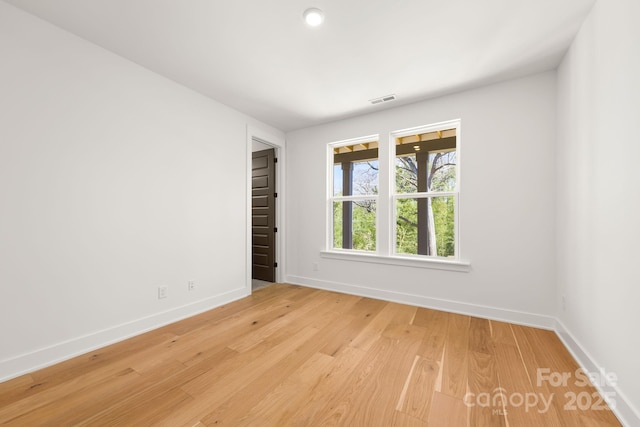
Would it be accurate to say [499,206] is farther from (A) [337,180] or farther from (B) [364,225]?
(A) [337,180]

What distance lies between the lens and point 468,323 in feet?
8.81

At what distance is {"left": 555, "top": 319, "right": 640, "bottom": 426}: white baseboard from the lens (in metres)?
1.33

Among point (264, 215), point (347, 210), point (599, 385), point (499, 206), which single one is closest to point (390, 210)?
point (347, 210)

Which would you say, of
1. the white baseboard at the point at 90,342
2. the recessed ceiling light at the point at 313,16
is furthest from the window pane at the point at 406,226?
the white baseboard at the point at 90,342

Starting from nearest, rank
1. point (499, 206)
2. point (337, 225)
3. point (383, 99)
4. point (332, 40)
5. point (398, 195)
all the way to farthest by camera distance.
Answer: point (332, 40) < point (499, 206) < point (383, 99) < point (398, 195) < point (337, 225)

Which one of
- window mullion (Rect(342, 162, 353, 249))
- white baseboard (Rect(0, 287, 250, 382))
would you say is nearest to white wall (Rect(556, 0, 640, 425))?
Result: window mullion (Rect(342, 162, 353, 249))

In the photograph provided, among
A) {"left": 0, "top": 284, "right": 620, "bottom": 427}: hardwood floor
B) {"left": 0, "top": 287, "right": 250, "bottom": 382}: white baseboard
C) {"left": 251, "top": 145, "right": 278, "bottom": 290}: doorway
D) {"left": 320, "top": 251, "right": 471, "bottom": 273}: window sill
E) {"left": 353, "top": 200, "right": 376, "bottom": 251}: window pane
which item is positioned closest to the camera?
{"left": 0, "top": 284, "right": 620, "bottom": 427}: hardwood floor

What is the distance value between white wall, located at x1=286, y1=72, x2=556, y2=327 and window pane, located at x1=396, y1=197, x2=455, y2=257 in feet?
0.70

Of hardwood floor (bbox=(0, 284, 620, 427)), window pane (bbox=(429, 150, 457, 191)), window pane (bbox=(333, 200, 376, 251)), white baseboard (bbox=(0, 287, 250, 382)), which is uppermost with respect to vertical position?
window pane (bbox=(429, 150, 457, 191))

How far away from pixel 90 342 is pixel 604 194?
4.02 metres

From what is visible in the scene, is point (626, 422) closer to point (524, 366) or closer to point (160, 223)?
point (524, 366)

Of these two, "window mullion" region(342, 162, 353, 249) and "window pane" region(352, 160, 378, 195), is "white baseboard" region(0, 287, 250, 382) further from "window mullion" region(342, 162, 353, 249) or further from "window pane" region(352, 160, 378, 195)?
"window pane" region(352, 160, 378, 195)

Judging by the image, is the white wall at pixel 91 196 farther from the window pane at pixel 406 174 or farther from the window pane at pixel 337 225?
the window pane at pixel 406 174

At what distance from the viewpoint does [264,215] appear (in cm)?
457
